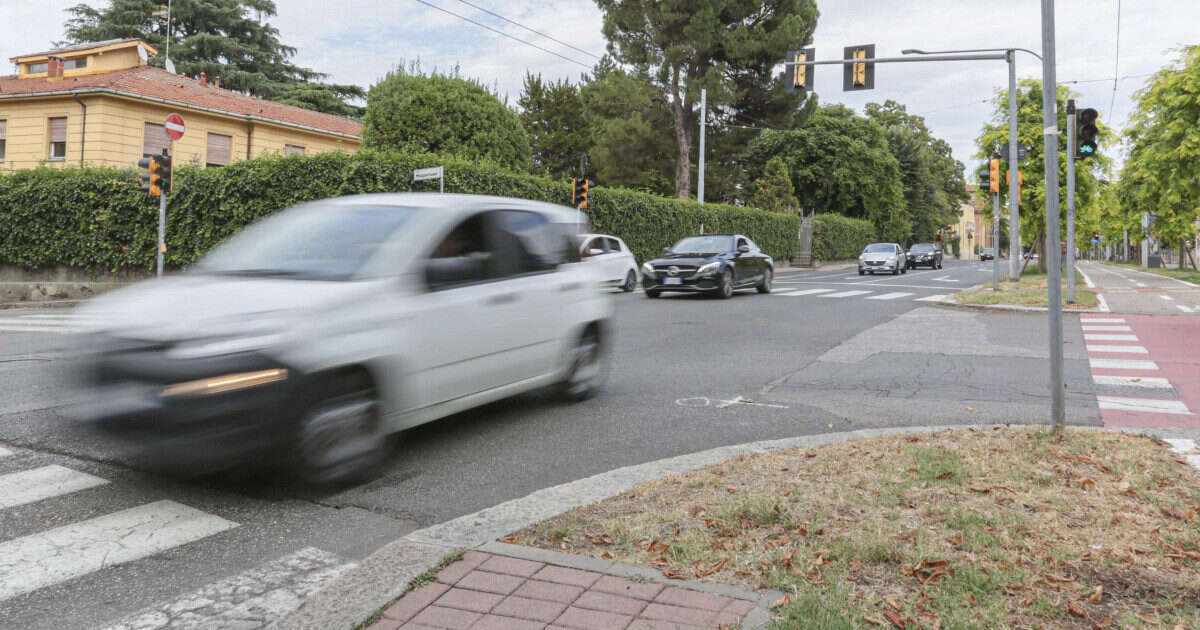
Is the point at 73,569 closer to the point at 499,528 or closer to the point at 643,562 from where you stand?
the point at 499,528

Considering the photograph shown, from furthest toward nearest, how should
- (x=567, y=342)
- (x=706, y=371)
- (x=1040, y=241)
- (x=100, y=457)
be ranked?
(x=1040, y=241), (x=706, y=371), (x=567, y=342), (x=100, y=457)

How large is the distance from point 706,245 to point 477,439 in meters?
15.7

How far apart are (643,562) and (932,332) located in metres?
11.6

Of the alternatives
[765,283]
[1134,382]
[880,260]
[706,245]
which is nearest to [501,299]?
[1134,382]

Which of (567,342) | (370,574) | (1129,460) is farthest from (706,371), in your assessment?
(370,574)

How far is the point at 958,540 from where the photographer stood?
3.67 metres

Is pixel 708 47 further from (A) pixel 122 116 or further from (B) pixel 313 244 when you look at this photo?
(B) pixel 313 244

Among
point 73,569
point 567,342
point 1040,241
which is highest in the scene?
point 1040,241

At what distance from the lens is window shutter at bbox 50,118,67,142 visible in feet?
104

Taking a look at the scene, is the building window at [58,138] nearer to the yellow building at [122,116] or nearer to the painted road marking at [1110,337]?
the yellow building at [122,116]

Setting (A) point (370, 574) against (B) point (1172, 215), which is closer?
(A) point (370, 574)

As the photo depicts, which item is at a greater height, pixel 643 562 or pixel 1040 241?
pixel 1040 241

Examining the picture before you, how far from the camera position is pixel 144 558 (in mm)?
3744

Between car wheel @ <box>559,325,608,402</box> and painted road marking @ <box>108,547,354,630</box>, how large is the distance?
3.66m
